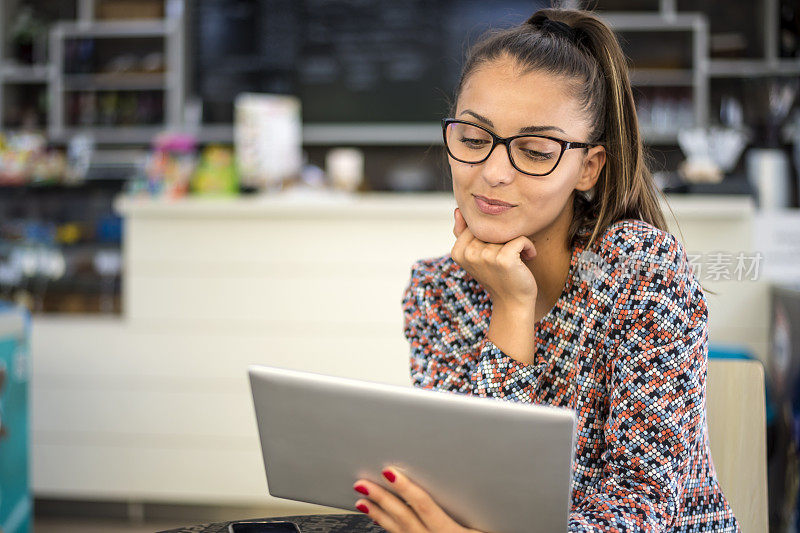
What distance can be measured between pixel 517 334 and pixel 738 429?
1.39 feet

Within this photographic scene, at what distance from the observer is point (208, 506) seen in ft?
9.25

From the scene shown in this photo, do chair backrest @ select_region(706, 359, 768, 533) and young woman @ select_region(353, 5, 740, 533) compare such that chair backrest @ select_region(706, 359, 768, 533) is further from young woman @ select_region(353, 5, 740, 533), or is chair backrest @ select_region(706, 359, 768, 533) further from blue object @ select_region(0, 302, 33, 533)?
blue object @ select_region(0, 302, 33, 533)

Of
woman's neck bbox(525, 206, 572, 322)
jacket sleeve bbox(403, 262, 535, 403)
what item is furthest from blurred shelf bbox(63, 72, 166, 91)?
woman's neck bbox(525, 206, 572, 322)

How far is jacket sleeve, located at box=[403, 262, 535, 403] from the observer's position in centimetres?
97

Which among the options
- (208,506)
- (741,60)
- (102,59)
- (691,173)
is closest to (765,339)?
(691,173)

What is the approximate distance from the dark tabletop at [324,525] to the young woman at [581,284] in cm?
14

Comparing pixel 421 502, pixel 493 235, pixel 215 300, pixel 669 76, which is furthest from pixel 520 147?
pixel 669 76

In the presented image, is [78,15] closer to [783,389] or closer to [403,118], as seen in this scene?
[403,118]

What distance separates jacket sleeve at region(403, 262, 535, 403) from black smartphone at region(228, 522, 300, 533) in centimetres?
27

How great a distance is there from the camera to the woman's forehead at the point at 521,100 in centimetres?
94

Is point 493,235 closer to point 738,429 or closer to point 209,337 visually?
point 738,429

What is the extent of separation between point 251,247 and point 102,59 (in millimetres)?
2954

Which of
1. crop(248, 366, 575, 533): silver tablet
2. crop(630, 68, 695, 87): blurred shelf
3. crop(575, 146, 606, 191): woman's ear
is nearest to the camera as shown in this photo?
crop(248, 366, 575, 533): silver tablet

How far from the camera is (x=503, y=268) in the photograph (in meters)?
0.96
